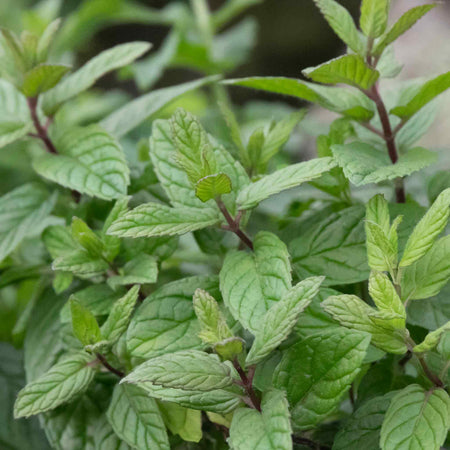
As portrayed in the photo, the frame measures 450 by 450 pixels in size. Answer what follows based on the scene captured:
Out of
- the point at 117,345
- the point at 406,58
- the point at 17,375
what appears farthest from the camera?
the point at 406,58

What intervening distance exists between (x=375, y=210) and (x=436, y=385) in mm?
156

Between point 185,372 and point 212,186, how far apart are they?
0.54ft

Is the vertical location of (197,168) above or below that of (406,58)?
above

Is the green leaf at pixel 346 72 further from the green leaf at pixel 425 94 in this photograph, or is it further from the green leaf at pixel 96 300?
the green leaf at pixel 96 300

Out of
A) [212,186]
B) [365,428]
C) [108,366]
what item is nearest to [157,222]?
[212,186]

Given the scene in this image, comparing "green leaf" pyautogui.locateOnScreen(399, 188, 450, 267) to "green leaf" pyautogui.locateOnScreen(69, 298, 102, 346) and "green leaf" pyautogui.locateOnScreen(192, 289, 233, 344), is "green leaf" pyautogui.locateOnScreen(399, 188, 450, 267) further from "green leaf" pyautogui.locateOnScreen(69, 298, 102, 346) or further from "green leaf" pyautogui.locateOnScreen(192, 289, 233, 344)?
"green leaf" pyautogui.locateOnScreen(69, 298, 102, 346)

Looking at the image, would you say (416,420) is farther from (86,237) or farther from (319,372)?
(86,237)

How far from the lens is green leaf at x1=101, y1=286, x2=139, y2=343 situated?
564mm

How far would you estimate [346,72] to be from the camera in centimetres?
59

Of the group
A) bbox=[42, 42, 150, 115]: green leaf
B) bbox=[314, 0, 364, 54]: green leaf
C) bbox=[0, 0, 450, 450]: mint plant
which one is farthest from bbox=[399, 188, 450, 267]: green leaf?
bbox=[42, 42, 150, 115]: green leaf

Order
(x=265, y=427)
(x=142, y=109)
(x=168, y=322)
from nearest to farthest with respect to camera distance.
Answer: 1. (x=265, y=427)
2. (x=168, y=322)
3. (x=142, y=109)

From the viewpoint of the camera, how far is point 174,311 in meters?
0.57

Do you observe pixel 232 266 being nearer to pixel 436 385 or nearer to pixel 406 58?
pixel 436 385

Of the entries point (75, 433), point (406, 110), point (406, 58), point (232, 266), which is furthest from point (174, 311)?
point (406, 58)
